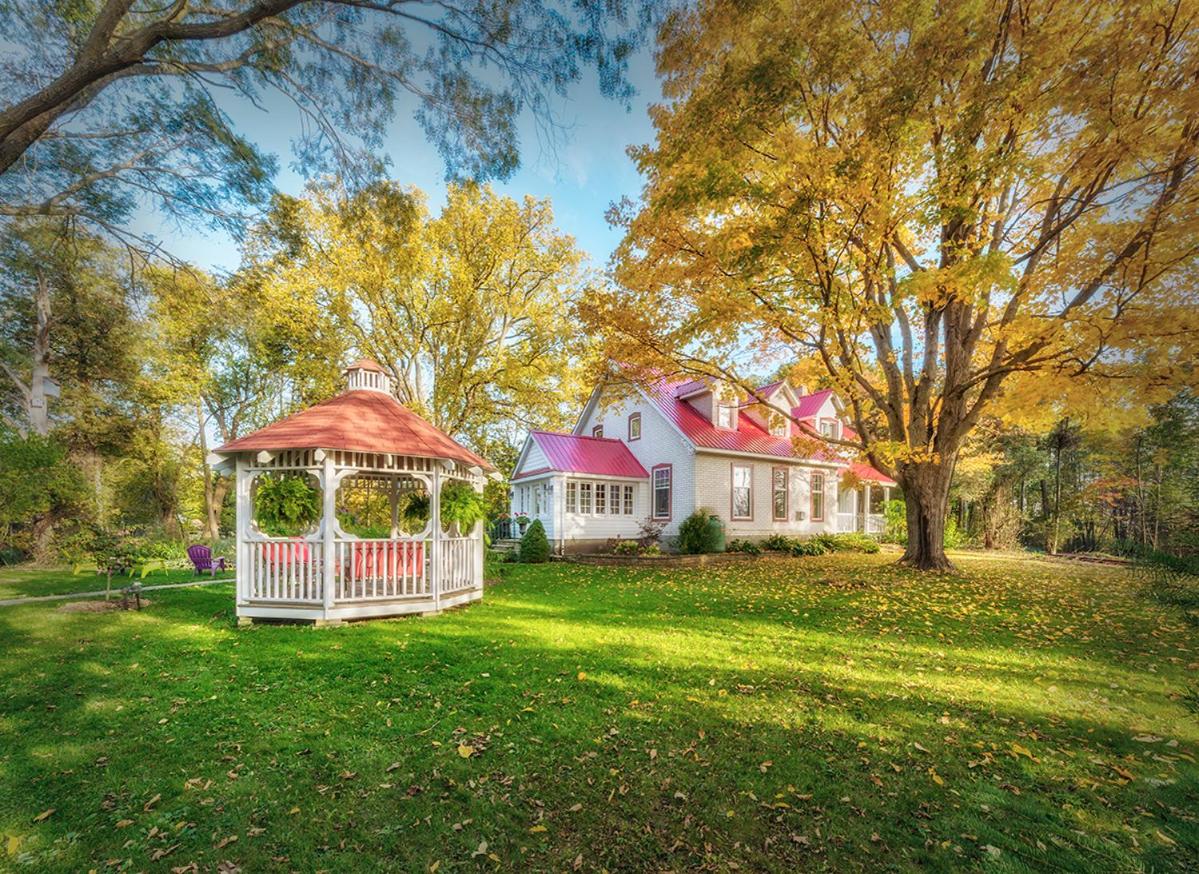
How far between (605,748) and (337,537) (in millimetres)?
6270

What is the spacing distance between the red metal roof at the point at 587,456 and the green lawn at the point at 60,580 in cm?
1094

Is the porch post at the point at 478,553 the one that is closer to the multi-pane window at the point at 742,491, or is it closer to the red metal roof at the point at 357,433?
the red metal roof at the point at 357,433

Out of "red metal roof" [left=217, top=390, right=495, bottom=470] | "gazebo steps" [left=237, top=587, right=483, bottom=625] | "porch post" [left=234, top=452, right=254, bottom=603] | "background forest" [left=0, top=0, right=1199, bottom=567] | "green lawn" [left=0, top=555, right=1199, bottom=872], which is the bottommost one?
"gazebo steps" [left=237, top=587, right=483, bottom=625]

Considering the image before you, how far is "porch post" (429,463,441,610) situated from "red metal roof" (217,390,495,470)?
2.10ft

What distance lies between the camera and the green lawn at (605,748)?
275 centimetres

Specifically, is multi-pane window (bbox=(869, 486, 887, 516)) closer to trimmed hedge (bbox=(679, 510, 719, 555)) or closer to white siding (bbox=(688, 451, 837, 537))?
white siding (bbox=(688, 451, 837, 537))

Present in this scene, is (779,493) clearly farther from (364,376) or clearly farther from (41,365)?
(41,365)

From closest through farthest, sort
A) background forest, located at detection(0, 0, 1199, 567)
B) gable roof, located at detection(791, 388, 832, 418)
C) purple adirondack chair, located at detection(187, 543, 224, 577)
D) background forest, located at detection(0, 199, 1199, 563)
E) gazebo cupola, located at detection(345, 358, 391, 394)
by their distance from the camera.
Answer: background forest, located at detection(0, 0, 1199, 567) < gazebo cupola, located at detection(345, 358, 391, 394) < background forest, located at detection(0, 199, 1199, 563) < purple adirondack chair, located at detection(187, 543, 224, 577) < gable roof, located at detection(791, 388, 832, 418)

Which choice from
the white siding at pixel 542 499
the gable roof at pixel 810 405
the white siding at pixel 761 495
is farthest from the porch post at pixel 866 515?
the white siding at pixel 542 499

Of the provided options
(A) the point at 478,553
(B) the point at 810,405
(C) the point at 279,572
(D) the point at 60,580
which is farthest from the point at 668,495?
(D) the point at 60,580

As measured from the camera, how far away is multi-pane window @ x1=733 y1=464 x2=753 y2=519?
19.9m

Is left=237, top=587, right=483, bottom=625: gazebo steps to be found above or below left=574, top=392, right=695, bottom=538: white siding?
below

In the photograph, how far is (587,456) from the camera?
20.0 meters

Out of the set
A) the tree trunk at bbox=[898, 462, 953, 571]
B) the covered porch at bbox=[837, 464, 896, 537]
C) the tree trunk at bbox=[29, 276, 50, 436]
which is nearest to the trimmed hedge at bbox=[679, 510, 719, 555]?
the tree trunk at bbox=[898, 462, 953, 571]
